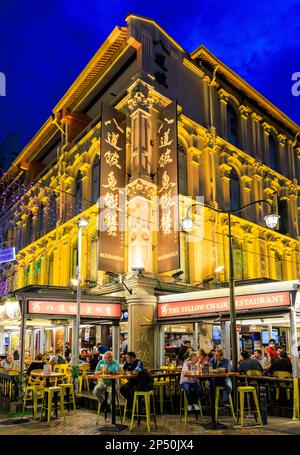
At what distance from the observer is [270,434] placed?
399 inches

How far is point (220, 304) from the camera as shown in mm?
16234

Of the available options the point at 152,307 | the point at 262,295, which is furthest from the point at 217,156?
the point at 262,295

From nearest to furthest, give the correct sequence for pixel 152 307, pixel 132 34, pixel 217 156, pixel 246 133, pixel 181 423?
pixel 181 423, pixel 152 307, pixel 132 34, pixel 217 156, pixel 246 133

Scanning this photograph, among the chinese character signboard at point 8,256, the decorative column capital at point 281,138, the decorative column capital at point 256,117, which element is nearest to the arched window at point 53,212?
the chinese character signboard at point 8,256

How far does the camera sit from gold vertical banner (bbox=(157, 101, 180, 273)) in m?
19.2

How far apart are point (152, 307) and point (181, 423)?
7851 mm

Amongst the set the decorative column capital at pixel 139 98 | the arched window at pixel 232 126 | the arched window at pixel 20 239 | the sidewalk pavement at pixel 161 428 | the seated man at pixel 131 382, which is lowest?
the sidewalk pavement at pixel 161 428

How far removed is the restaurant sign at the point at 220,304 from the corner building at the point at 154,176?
1051 mm

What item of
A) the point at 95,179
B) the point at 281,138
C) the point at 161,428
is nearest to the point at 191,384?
the point at 161,428

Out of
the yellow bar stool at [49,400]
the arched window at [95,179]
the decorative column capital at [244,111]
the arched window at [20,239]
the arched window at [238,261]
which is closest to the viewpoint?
the yellow bar stool at [49,400]

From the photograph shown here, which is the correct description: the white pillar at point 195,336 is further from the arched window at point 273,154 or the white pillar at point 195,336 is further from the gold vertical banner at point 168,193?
the arched window at point 273,154

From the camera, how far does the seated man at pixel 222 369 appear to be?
39.0 feet

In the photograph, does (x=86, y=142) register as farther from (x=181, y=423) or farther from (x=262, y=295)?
(x=181, y=423)

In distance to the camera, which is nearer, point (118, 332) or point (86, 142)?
point (118, 332)
